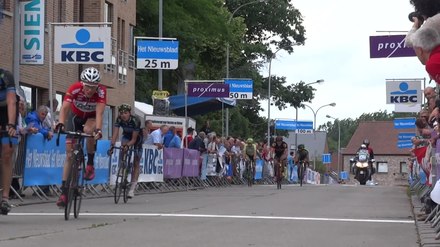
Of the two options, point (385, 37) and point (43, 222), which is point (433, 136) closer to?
point (43, 222)

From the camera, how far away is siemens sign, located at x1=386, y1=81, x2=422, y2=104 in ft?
151

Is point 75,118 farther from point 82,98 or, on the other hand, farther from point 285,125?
point 285,125

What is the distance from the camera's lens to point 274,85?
76.0 meters

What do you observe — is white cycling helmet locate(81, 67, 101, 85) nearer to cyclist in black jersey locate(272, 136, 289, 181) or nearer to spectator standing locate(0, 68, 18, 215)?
spectator standing locate(0, 68, 18, 215)

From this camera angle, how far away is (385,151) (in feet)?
440

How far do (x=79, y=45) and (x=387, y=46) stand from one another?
8.72 metres

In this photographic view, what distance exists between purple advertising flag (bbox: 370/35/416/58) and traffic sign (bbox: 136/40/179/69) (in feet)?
20.3

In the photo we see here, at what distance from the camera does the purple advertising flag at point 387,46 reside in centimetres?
2689

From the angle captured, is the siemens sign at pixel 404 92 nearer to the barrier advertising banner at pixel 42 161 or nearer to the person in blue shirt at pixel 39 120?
the person in blue shirt at pixel 39 120

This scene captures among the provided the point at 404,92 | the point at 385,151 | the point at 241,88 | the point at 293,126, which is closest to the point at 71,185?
the point at 404,92

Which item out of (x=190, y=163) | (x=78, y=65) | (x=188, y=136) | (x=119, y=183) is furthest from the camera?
(x=78, y=65)

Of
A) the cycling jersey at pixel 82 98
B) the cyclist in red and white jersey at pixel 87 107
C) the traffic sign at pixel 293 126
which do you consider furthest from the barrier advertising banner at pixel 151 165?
the traffic sign at pixel 293 126

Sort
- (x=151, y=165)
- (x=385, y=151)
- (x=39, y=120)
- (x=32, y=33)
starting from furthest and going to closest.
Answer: (x=385, y=151), (x=32, y=33), (x=151, y=165), (x=39, y=120)

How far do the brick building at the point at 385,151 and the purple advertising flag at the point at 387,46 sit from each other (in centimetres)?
10380
